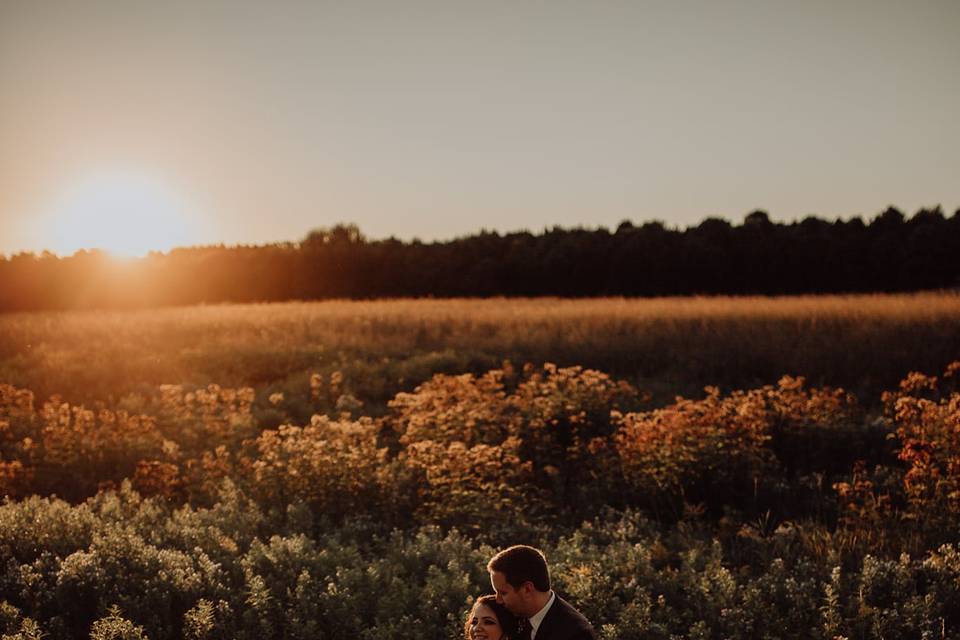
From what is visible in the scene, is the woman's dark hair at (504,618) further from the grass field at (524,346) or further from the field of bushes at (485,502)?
the grass field at (524,346)

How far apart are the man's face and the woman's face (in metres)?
0.06

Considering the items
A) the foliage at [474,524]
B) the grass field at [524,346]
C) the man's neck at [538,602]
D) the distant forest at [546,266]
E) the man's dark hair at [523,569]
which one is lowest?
the foliage at [474,524]

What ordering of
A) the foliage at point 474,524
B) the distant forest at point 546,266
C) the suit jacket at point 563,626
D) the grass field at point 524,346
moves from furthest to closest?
the distant forest at point 546,266 < the grass field at point 524,346 < the foliage at point 474,524 < the suit jacket at point 563,626

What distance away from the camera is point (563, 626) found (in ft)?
6.96

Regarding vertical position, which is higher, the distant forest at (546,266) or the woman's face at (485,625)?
the distant forest at (546,266)

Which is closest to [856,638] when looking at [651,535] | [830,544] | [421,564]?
[830,544]

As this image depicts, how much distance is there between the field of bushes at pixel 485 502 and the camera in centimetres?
437

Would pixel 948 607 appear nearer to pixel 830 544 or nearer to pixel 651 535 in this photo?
pixel 830 544

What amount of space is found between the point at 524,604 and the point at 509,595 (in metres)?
0.05

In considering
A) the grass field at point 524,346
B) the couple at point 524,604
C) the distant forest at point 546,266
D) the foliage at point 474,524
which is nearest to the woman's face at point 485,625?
the couple at point 524,604

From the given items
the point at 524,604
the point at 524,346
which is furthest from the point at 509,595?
the point at 524,346

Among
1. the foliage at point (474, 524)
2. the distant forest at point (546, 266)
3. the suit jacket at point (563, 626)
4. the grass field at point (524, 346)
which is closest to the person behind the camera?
the suit jacket at point (563, 626)

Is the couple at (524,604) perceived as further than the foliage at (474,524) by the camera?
No

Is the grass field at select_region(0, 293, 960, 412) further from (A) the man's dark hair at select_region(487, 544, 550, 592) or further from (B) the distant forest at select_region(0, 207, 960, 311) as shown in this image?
(B) the distant forest at select_region(0, 207, 960, 311)
